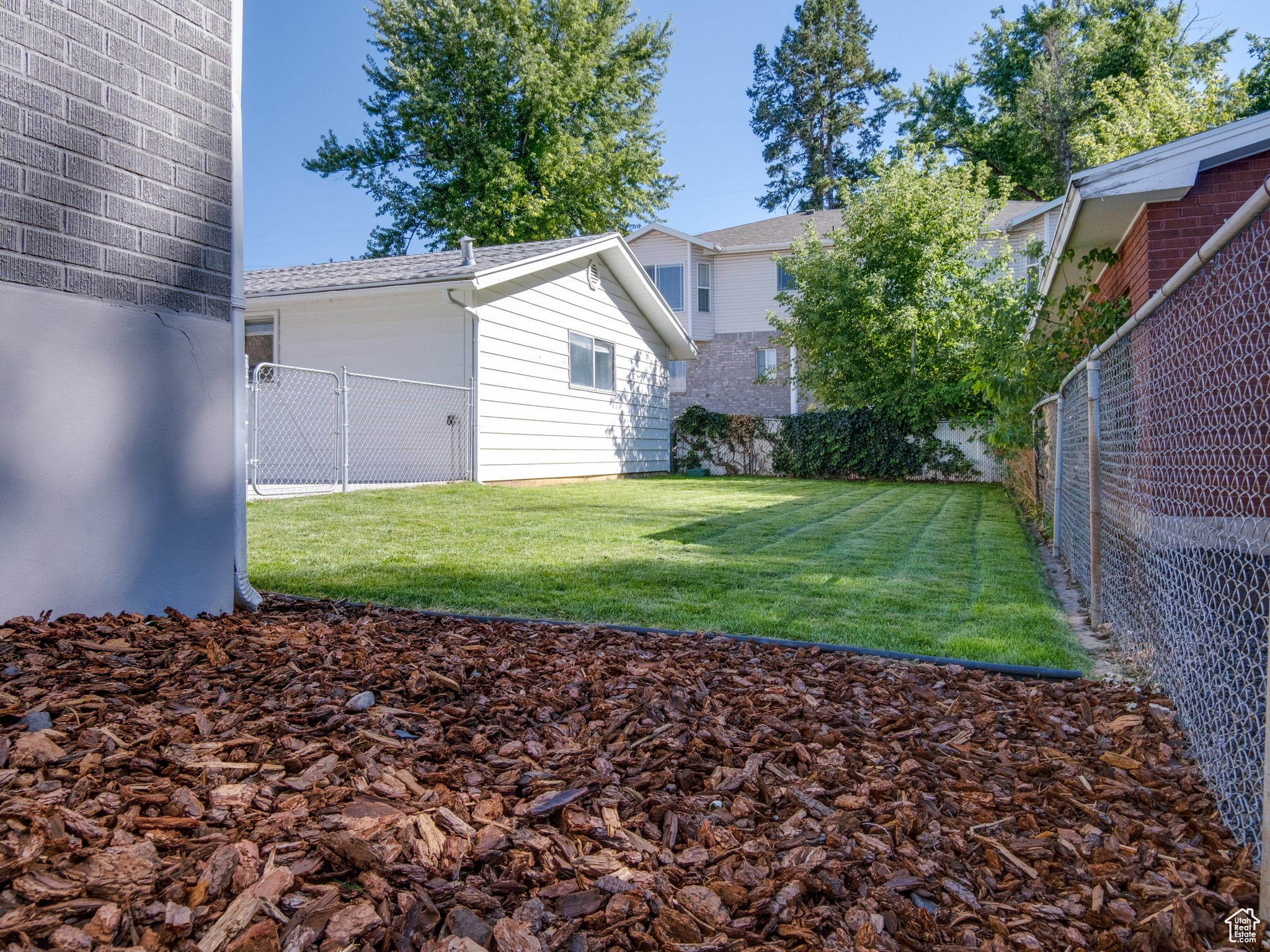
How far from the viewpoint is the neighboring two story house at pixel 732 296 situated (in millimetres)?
23125

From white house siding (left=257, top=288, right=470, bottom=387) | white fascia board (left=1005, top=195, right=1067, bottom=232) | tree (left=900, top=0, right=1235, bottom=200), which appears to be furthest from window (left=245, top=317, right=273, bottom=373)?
tree (left=900, top=0, right=1235, bottom=200)

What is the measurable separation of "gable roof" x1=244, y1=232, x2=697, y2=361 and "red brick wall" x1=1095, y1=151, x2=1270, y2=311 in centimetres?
744

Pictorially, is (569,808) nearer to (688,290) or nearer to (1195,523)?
(1195,523)

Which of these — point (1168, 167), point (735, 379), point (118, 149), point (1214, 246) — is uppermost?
point (735, 379)

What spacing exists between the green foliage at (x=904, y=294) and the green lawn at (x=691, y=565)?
7773 mm

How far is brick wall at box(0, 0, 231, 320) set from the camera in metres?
2.92

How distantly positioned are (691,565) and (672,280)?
63.3ft

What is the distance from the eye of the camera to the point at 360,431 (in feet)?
37.5

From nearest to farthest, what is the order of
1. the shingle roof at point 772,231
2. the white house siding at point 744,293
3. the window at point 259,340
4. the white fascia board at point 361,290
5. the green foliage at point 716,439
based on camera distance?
the white fascia board at point 361,290 < the window at point 259,340 < the green foliage at point 716,439 < the shingle roof at point 772,231 < the white house siding at point 744,293

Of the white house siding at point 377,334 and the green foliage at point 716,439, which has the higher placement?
the white house siding at point 377,334

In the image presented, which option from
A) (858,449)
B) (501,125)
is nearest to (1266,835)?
(858,449)

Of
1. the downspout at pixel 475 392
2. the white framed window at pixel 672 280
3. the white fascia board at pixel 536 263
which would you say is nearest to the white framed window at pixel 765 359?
the white framed window at pixel 672 280

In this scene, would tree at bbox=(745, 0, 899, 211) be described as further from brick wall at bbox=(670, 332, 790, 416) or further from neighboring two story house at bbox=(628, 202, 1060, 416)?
brick wall at bbox=(670, 332, 790, 416)

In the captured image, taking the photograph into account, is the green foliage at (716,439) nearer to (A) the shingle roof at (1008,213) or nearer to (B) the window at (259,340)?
(A) the shingle roof at (1008,213)
